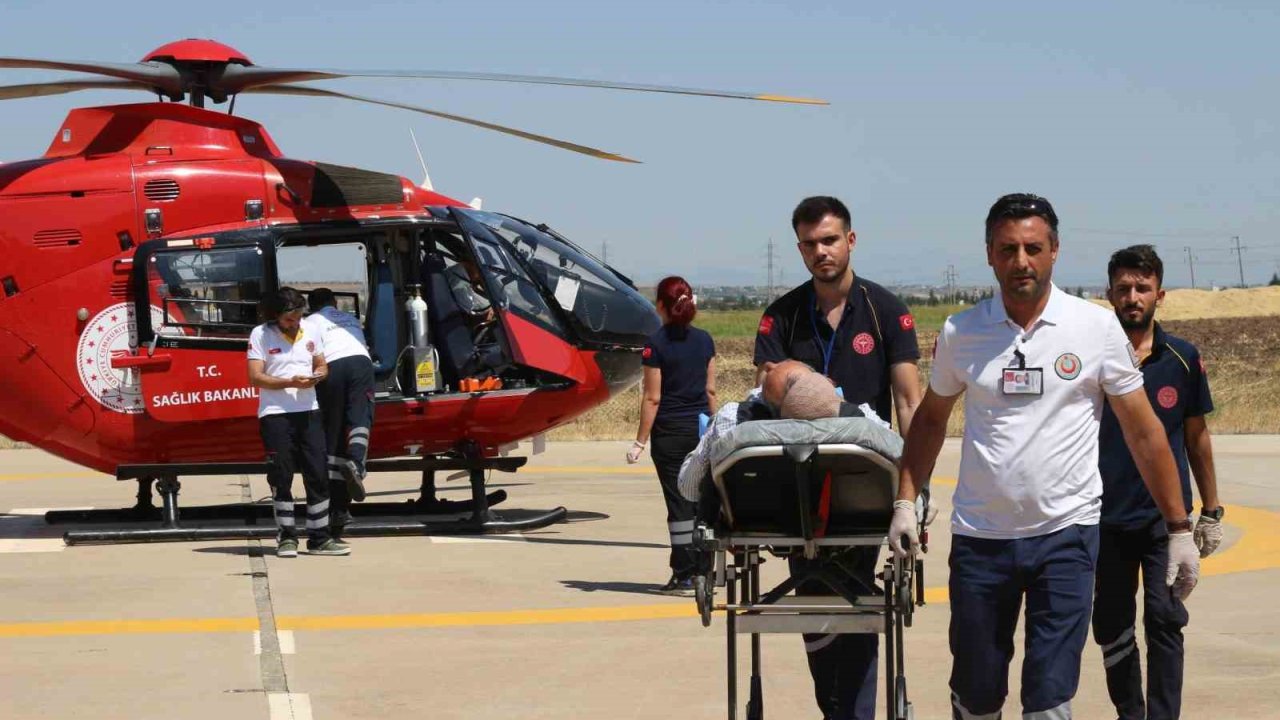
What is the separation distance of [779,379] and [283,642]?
12.0 feet

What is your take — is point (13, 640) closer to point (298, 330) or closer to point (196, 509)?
point (298, 330)

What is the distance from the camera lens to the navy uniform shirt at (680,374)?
29.9ft

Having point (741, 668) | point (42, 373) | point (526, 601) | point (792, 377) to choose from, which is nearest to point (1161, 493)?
point (792, 377)

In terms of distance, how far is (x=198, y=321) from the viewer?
11.8 meters

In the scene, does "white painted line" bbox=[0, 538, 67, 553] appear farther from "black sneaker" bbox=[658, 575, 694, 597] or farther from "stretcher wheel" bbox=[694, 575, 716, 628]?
"stretcher wheel" bbox=[694, 575, 716, 628]

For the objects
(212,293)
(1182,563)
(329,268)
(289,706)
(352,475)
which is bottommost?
(289,706)

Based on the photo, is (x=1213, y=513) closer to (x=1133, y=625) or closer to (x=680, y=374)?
(x=1133, y=625)

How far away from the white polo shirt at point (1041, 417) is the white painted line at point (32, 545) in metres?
8.41

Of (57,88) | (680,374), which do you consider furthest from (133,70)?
(680,374)

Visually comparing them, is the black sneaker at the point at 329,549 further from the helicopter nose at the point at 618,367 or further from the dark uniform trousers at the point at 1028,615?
the dark uniform trousers at the point at 1028,615

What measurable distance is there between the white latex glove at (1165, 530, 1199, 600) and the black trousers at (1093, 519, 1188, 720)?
0.56m

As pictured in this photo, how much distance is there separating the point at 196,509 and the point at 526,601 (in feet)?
14.7

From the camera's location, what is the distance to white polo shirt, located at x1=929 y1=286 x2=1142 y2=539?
4734mm

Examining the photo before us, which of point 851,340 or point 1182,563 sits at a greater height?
point 851,340
